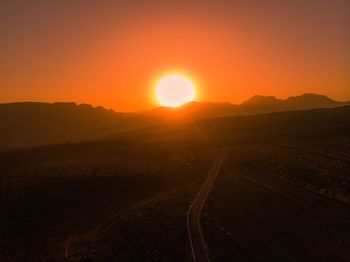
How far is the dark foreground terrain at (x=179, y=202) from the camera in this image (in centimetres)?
2758

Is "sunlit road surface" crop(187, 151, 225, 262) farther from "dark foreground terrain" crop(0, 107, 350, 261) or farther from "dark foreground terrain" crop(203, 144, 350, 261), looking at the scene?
"dark foreground terrain" crop(203, 144, 350, 261)

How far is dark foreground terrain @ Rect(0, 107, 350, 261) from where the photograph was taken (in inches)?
1086

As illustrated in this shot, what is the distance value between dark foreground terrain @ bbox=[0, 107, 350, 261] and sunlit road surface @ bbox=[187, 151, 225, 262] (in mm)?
482

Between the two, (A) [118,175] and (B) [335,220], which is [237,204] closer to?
(B) [335,220]

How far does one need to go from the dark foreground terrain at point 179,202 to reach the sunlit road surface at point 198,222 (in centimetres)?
48

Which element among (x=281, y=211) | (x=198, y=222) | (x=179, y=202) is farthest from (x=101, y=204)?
(x=281, y=211)

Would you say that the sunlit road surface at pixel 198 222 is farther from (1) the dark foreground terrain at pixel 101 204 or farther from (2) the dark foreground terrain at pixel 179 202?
(1) the dark foreground terrain at pixel 101 204

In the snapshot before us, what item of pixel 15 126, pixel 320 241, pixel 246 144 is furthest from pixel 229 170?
pixel 15 126

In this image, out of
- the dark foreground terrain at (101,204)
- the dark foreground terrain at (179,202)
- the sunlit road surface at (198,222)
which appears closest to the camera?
the sunlit road surface at (198,222)

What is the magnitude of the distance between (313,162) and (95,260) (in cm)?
3160

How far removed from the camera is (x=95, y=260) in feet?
89.0

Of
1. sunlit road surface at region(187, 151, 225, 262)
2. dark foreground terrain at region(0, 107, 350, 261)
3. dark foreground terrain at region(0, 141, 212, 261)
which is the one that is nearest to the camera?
sunlit road surface at region(187, 151, 225, 262)

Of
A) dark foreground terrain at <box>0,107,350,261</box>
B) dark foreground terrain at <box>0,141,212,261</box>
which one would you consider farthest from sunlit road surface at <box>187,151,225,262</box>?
dark foreground terrain at <box>0,141,212,261</box>

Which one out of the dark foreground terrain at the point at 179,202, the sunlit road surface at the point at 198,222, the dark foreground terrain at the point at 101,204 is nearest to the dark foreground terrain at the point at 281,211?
the dark foreground terrain at the point at 179,202
